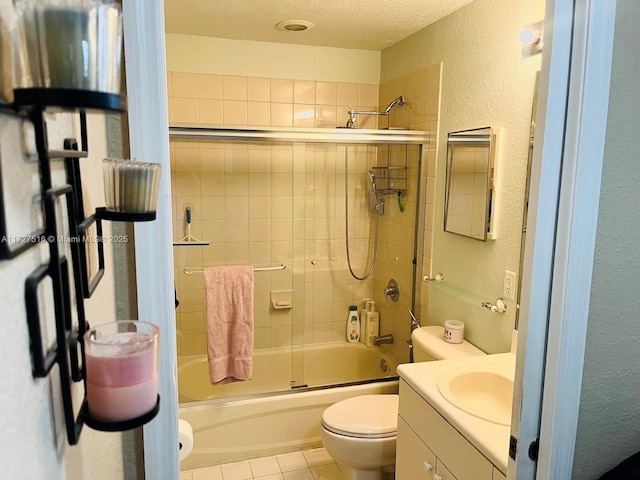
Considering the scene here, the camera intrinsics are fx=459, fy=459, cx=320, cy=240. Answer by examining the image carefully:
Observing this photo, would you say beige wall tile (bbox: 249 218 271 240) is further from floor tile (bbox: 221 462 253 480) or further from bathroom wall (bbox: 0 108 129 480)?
bathroom wall (bbox: 0 108 129 480)

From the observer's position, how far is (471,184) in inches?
85.1

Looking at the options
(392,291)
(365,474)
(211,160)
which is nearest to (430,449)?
(365,474)

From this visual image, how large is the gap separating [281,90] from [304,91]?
0.51 feet

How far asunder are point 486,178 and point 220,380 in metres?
1.78

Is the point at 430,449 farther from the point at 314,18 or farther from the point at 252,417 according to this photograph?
the point at 314,18

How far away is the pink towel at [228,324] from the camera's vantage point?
2564mm

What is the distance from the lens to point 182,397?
2.62 metres

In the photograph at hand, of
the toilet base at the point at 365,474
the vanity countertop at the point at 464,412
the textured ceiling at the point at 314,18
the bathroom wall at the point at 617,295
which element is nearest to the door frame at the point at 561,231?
the bathroom wall at the point at 617,295

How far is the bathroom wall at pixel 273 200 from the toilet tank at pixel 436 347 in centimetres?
94

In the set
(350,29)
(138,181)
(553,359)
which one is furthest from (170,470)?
(350,29)

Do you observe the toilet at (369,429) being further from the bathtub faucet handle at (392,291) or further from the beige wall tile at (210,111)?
the beige wall tile at (210,111)

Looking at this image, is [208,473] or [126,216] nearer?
[126,216]

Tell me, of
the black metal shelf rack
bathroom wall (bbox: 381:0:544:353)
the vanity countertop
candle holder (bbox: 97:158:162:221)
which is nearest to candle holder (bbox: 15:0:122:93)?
the black metal shelf rack

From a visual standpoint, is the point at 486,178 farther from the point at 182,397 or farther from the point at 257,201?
the point at 182,397
